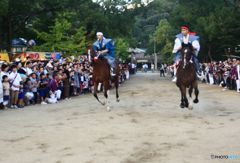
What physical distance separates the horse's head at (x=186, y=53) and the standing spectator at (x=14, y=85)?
711 cm

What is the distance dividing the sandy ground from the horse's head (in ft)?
5.50

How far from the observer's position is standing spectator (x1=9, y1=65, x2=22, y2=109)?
61.5ft

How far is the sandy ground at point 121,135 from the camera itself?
8.57 m

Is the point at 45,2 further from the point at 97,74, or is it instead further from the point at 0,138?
the point at 0,138

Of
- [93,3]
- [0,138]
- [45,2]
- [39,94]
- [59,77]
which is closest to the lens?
[0,138]

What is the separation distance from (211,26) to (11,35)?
65.2 ft

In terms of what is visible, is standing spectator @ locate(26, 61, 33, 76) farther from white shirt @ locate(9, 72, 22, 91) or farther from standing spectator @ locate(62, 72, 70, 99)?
standing spectator @ locate(62, 72, 70, 99)

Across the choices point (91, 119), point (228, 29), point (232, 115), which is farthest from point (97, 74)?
point (228, 29)

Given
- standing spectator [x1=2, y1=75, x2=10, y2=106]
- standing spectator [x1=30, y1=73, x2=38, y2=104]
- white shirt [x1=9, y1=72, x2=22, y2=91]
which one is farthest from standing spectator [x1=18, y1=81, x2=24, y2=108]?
standing spectator [x1=30, y1=73, x2=38, y2=104]

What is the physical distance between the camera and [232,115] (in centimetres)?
1432

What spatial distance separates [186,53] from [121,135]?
17.4 ft

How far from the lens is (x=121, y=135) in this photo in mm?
10789

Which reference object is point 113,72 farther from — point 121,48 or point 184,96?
point 121,48

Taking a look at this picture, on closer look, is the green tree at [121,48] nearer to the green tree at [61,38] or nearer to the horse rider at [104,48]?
the green tree at [61,38]
